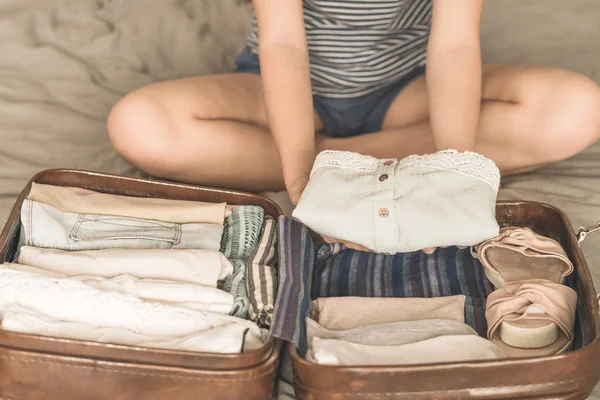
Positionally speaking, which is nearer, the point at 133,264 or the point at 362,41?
the point at 133,264

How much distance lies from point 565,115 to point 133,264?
0.63 m

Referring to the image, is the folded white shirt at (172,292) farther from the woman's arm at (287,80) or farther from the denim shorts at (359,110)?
the denim shorts at (359,110)

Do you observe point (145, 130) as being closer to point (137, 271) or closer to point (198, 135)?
point (198, 135)

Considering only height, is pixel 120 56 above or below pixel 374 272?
above

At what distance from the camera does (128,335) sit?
0.73m

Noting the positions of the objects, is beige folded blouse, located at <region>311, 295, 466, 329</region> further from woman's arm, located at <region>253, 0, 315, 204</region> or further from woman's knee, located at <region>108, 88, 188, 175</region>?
woman's knee, located at <region>108, 88, 188, 175</region>

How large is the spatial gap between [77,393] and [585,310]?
0.49m

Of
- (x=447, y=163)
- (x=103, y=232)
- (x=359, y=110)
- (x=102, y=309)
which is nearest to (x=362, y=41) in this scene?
(x=359, y=110)

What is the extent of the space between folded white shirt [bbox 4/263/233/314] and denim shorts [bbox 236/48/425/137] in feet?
1.58

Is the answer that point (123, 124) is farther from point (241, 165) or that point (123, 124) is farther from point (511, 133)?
point (511, 133)

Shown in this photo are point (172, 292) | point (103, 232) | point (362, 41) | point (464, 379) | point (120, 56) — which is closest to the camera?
point (464, 379)

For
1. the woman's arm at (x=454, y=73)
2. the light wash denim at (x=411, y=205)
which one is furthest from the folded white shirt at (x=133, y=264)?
the woman's arm at (x=454, y=73)

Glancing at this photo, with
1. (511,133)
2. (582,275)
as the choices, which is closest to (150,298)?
(582,275)

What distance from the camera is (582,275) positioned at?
790mm
